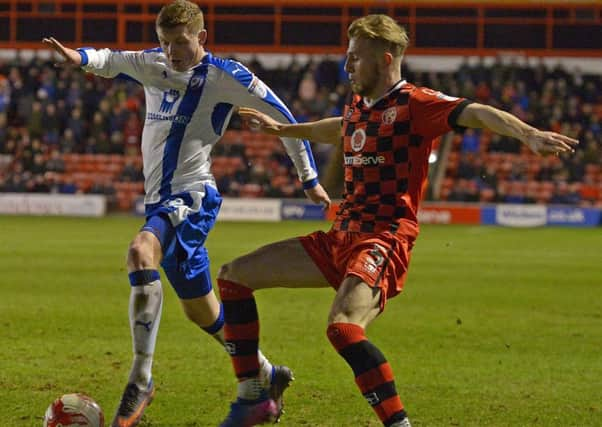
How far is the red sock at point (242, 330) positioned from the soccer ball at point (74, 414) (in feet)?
2.61

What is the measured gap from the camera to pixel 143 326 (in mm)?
5730

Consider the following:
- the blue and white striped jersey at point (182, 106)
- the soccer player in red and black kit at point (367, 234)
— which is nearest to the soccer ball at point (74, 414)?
the soccer player in red and black kit at point (367, 234)

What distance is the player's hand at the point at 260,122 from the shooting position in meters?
6.41

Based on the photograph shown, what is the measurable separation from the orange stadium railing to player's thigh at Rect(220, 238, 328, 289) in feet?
103

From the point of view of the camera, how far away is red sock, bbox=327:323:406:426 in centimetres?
510

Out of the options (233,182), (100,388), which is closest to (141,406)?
(100,388)

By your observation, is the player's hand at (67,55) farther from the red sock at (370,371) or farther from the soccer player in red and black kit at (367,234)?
the red sock at (370,371)

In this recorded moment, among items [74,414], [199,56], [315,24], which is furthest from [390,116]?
[315,24]

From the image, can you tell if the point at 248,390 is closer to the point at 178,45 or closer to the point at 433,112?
the point at 433,112

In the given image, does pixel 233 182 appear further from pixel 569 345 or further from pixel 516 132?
A: pixel 516 132

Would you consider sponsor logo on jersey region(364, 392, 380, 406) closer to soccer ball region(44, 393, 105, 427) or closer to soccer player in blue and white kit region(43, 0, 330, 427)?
soccer player in blue and white kit region(43, 0, 330, 427)

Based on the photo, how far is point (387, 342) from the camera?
9469mm

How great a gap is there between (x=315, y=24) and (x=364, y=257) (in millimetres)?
33751

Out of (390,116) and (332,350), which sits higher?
(390,116)
